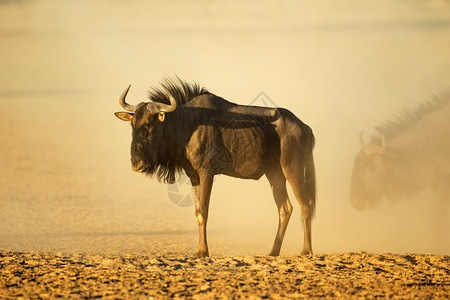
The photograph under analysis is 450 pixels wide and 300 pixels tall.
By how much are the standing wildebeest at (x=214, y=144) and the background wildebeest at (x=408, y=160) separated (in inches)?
181

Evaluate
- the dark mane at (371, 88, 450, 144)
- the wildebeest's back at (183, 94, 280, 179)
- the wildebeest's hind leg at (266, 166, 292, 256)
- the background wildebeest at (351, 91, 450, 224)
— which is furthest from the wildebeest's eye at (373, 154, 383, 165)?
the wildebeest's back at (183, 94, 280, 179)

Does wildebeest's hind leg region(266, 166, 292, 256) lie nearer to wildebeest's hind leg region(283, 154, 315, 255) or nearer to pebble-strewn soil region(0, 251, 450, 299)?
wildebeest's hind leg region(283, 154, 315, 255)

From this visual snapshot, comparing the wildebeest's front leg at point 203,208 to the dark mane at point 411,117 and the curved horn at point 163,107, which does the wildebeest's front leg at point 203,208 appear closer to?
the curved horn at point 163,107

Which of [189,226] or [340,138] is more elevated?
[340,138]

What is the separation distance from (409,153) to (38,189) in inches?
487

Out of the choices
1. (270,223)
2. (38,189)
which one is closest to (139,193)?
(38,189)

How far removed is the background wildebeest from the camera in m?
14.7

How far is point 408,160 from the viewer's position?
1483cm

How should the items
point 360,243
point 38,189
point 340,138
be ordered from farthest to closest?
point 340,138 → point 38,189 → point 360,243

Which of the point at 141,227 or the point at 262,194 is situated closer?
the point at 141,227

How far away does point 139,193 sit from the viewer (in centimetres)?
2377

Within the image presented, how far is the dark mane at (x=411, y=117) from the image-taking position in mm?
15070

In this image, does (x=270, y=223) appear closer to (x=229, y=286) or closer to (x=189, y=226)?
(x=189, y=226)

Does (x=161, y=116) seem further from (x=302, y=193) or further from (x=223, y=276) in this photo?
(x=223, y=276)
